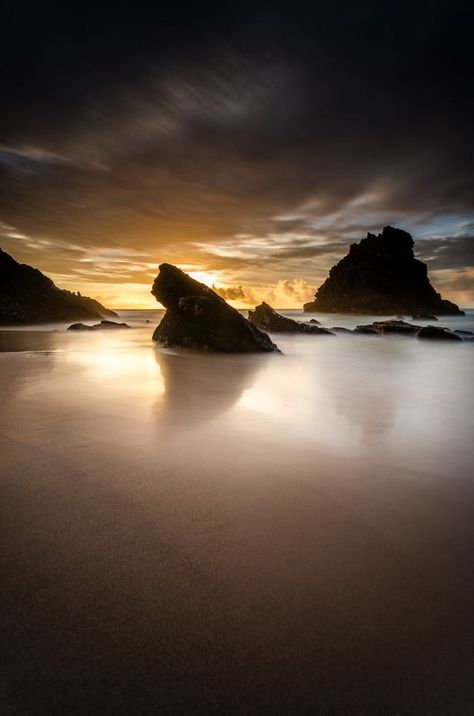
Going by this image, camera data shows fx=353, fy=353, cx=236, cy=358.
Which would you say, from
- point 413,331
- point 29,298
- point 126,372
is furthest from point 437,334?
point 29,298

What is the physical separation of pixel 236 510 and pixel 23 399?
16.4ft

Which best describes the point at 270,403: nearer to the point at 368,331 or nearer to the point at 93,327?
the point at 368,331

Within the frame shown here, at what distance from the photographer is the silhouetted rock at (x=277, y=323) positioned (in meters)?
25.3

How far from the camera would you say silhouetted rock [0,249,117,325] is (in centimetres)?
3217

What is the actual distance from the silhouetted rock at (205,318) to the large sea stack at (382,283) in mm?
95938

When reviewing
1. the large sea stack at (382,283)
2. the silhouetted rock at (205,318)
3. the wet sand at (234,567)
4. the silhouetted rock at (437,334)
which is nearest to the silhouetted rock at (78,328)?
the silhouetted rock at (205,318)

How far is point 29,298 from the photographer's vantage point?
34.2 meters

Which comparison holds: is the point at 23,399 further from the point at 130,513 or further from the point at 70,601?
the point at 70,601

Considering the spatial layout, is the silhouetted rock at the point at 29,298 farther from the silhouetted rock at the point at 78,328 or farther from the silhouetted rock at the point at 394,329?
the silhouetted rock at the point at 394,329

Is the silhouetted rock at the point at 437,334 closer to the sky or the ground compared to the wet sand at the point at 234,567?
closer to the sky

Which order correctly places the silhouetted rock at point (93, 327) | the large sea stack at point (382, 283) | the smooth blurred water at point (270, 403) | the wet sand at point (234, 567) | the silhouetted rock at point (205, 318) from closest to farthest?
the wet sand at point (234, 567)
the smooth blurred water at point (270, 403)
the silhouetted rock at point (205, 318)
the silhouetted rock at point (93, 327)
the large sea stack at point (382, 283)

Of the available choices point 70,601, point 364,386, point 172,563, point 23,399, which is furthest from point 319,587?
point 364,386

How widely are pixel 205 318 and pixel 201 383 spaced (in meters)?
6.19

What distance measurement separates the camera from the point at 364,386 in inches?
345
